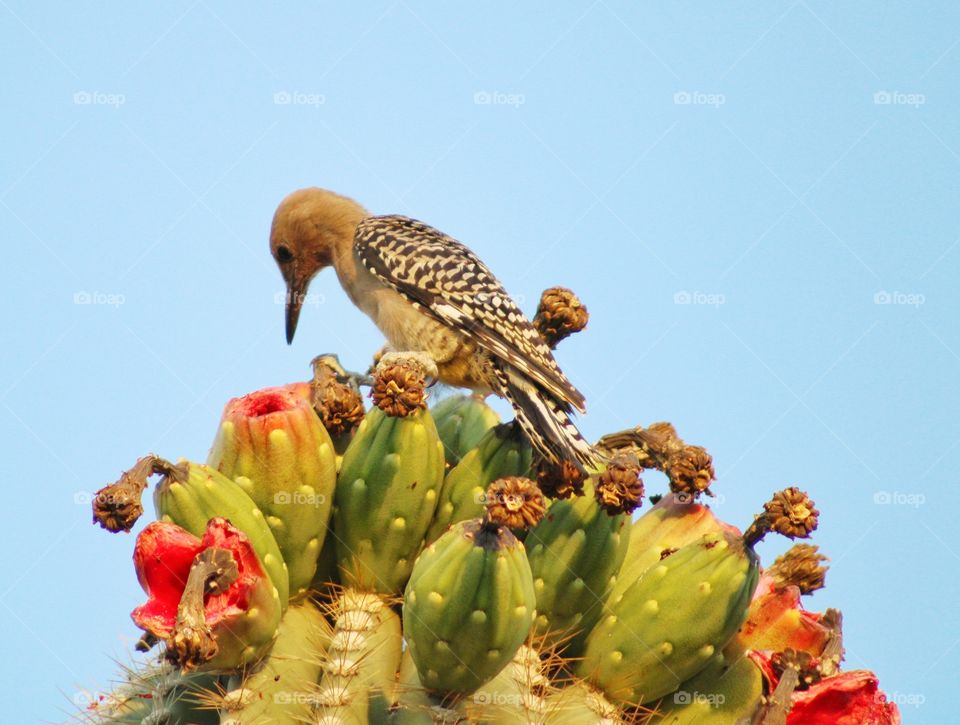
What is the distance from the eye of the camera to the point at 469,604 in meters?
3.45

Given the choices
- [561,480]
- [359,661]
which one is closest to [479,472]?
[561,480]

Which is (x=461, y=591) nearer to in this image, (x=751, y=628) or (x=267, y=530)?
(x=267, y=530)

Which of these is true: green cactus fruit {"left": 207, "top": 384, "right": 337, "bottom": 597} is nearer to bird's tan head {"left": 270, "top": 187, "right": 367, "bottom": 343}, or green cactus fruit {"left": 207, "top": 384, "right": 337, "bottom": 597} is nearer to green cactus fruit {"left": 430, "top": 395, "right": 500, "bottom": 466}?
green cactus fruit {"left": 430, "top": 395, "right": 500, "bottom": 466}

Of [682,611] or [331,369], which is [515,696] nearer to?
[682,611]

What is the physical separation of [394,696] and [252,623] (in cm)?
55

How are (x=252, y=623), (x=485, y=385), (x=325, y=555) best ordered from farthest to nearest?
1. (x=485, y=385)
2. (x=325, y=555)
3. (x=252, y=623)

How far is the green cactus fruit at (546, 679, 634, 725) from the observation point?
12.8 ft

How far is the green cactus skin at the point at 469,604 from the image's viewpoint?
3441 millimetres

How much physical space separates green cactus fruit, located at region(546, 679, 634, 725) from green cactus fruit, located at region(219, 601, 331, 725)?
32.8 inches

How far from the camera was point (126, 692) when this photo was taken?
428 centimetres

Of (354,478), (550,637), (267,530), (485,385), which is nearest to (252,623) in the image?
(267,530)

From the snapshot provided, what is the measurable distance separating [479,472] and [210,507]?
3.62ft

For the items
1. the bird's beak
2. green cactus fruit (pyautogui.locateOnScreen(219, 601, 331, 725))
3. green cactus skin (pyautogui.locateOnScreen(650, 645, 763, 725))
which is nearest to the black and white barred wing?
the bird's beak

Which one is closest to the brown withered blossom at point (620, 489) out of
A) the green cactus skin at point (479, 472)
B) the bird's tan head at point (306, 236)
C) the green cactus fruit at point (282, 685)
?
the green cactus skin at point (479, 472)
